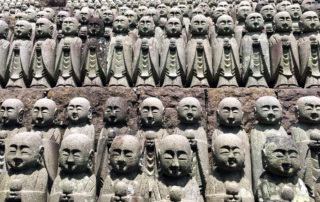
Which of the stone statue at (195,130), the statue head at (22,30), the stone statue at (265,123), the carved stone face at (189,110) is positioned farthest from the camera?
the statue head at (22,30)

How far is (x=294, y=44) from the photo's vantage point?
274 inches

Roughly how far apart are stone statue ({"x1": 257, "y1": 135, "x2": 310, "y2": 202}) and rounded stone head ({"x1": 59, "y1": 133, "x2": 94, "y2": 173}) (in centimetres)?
189

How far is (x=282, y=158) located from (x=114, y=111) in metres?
2.28

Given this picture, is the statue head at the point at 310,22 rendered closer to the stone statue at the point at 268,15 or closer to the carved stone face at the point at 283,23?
the carved stone face at the point at 283,23

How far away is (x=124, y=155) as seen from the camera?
4.68 meters

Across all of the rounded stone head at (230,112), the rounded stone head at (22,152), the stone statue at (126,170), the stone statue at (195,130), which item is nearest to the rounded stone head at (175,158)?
the stone statue at (126,170)

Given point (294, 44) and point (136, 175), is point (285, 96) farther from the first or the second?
point (136, 175)

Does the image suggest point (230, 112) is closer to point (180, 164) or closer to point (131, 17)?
point (180, 164)

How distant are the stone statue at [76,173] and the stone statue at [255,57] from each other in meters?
3.13

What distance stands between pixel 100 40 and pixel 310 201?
4.30 m

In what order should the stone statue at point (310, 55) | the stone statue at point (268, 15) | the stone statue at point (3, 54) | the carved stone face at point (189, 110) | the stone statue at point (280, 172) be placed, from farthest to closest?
1. the stone statue at point (268, 15)
2. the stone statue at point (3, 54)
3. the stone statue at point (310, 55)
4. the carved stone face at point (189, 110)
5. the stone statue at point (280, 172)

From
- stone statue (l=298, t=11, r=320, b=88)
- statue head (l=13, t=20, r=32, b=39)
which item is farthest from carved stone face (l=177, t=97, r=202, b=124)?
statue head (l=13, t=20, r=32, b=39)

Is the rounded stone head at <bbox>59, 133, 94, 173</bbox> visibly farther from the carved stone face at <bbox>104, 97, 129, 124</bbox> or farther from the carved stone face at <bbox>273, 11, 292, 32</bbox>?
the carved stone face at <bbox>273, 11, 292, 32</bbox>

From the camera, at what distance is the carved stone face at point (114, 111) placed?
5.76 m
